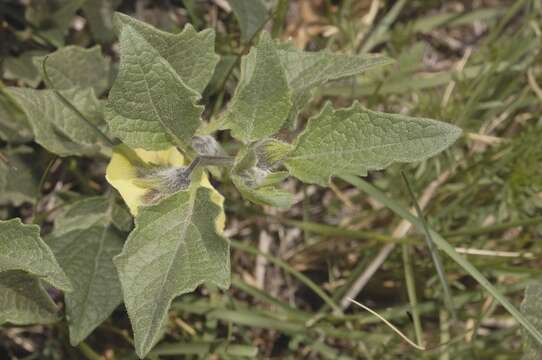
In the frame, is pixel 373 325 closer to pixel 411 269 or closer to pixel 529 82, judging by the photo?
pixel 411 269

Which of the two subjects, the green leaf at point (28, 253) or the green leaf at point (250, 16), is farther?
the green leaf at point (250, 16)

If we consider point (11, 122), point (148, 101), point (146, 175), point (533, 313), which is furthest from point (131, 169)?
point (533, 313)

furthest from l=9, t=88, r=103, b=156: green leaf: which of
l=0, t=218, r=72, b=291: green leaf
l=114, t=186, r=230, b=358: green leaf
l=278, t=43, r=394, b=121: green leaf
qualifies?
l=278, t=43, r=394, b=121: green leaf

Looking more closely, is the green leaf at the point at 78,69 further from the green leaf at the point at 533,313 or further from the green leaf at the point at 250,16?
the green leaf at the point at 533,313

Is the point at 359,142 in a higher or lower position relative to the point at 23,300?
higher

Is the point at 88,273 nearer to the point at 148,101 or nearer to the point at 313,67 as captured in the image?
the point at 148,101

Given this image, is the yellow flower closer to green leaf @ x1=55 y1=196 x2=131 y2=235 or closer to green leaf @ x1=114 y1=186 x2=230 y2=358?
green leaf @ x1=114 y1=186 x2=230 y2=358

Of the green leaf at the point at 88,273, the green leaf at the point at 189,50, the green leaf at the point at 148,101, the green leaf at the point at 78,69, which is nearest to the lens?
the green leaf at the point at 148,101

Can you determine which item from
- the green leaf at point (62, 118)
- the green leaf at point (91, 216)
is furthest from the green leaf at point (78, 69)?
the green leaf at point (91, 216)
